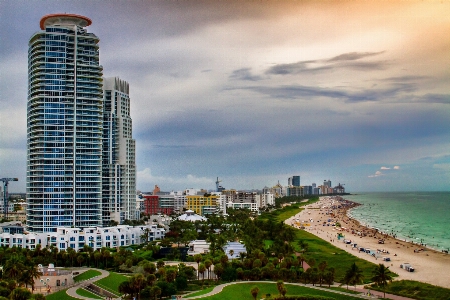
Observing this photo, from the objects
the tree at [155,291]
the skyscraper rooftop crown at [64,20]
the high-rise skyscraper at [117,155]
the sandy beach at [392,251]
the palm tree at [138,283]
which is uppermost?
the skyscraper rooftop crown at [64,20]

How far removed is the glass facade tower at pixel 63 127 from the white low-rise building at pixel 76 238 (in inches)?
71.9

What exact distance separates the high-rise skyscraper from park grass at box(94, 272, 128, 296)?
47.6ft

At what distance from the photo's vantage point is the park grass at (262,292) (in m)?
13.9

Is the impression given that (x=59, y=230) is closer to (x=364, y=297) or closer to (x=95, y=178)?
(x=95, y=178)

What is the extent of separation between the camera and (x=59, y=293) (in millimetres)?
15102

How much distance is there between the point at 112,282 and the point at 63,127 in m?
13.9

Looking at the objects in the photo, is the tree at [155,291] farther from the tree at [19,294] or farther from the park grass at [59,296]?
the tree at [19,294]

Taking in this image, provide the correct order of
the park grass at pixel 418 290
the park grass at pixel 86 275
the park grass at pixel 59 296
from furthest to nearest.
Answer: the park grass at pixel 86 275 → the park grass at pixel 418 290 → the park grass at pixel 59 296

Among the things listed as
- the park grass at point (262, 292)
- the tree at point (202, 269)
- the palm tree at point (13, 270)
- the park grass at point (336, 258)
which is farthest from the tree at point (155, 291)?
the park grass at point (336, 258)

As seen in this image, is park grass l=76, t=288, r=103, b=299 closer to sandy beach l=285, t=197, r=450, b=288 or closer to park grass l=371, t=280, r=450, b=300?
park grass l=371, t=280, r=450, b=300

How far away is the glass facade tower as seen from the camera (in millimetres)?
27188

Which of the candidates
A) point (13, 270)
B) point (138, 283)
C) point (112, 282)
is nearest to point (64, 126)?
point (13, 270)

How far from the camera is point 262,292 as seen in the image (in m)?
14.5

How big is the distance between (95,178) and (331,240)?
51.7ft
